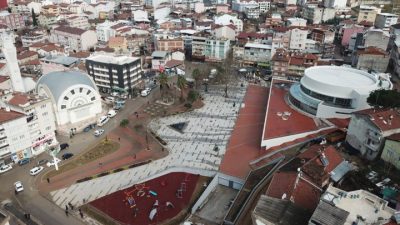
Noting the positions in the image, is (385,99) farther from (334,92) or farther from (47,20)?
(47,20)

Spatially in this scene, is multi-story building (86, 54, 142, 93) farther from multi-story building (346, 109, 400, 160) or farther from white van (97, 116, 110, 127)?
multi-story building (346, 109, 400, 160)

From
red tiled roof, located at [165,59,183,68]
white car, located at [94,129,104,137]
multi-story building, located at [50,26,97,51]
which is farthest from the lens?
multi-story building, located at [50,26,97,51]

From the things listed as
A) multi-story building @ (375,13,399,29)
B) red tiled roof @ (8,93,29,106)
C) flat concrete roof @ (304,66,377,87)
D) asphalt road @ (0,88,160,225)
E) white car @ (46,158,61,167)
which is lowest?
asphalt road @ (0,88,160,225)

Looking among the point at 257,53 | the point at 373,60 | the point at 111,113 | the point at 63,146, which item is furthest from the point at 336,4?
the point at 63,146

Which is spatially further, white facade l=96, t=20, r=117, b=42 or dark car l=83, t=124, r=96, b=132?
white facade l=96, t=20, r=117, b=42

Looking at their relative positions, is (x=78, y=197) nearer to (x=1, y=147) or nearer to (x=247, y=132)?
(x=1, y=147)

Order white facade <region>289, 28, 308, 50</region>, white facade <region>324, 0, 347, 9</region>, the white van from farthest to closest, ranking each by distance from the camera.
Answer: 1. white facade <region>324, 0, 347, 9</region>
2. white facade <region>289, 28, 308, 50</region>
3. the white van

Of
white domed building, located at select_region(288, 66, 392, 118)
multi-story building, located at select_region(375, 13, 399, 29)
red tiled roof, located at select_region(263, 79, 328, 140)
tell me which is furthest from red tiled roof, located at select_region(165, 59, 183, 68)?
multi-story building, located at select_region(375, 13, 399, 29)
